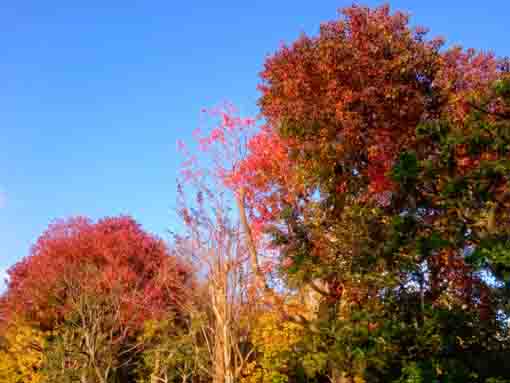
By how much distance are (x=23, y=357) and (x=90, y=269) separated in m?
4.42

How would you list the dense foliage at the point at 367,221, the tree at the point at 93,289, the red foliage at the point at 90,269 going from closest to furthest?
the dense foliage at the point at 367,221 → the tree at the point at 93,289 → the red foliage at the point at 90,269

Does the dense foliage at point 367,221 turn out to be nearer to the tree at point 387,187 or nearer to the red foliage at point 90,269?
the tree at point 387,187

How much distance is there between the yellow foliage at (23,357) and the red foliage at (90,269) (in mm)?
790

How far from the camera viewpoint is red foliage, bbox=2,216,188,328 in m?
18.9

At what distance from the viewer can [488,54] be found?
11.9 meters

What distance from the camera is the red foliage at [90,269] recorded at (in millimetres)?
18938

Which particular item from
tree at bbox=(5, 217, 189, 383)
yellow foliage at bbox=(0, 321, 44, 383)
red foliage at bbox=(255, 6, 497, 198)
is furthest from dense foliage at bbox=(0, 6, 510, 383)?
yellow foliage at bbox=(0, 321, 44, 383)

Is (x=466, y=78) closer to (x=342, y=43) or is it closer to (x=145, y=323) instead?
(x=342, y=43)

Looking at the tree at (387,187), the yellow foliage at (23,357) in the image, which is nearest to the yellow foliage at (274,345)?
the tree at (387,187)

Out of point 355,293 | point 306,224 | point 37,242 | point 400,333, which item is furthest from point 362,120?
point 37,242

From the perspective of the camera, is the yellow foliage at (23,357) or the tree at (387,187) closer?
the tree at (387,187)

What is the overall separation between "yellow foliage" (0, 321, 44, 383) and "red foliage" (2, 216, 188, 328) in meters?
0.79

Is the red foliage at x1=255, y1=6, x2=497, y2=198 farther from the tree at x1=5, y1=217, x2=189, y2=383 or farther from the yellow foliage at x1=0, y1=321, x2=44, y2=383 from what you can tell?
the yellow foliage at x1=0, y1=321, x2=44, y2=383

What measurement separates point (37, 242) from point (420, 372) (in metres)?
18.1
